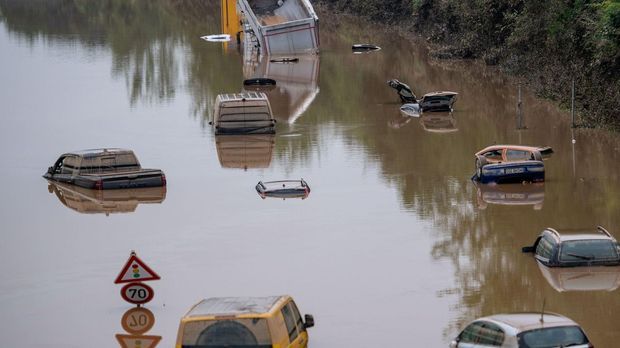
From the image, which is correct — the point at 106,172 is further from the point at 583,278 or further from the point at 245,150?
the point at 583,278

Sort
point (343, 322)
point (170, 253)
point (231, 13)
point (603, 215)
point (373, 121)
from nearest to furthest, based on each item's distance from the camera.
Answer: point (343, 322) < point (170, 253) < point (603, 215) < point (373, 121) < point (231, 13)

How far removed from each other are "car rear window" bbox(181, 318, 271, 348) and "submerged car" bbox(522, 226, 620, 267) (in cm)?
1307

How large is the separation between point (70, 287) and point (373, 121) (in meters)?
29.7

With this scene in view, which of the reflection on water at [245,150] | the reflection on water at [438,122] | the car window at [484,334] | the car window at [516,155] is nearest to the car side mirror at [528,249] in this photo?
the car window at [516,155]

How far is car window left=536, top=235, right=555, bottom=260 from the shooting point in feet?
112

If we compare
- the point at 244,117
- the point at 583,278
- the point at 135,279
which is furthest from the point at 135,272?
the point at 244,117

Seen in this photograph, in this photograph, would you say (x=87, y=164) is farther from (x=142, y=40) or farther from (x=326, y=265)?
(x=142, y=40)

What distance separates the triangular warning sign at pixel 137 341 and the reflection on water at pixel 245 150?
76.4 ft

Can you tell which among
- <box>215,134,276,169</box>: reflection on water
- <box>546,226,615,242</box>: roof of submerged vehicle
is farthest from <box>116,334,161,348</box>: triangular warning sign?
<box>215,134,276,169</box>: reflection on water

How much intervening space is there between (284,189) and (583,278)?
1517cm

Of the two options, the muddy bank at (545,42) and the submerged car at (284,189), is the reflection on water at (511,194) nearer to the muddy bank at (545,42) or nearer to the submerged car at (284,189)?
the submerged car at (284,189)

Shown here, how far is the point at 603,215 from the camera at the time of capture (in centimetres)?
4109

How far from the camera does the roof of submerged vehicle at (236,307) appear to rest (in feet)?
73.7

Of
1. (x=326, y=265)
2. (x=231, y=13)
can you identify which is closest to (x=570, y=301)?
(x=326, y=265)
